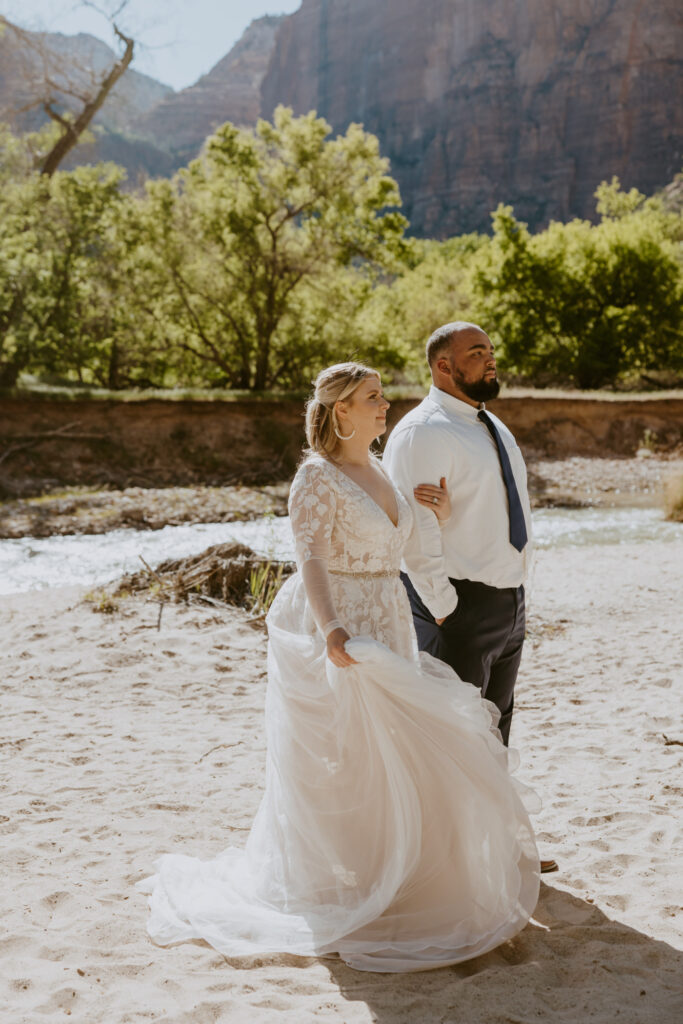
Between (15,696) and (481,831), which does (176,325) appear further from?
(481,831)

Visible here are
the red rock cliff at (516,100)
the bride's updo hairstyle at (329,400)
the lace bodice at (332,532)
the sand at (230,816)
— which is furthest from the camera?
the red rock cliff at (516,100)

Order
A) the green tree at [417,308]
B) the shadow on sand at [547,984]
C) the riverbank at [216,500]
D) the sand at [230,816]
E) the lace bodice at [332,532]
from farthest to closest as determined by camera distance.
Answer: the green tree at [417,308], the riverbank at [216,500], the lace bodice at [332,532], the sand at [230,816], the shadow on sand at [547,984]

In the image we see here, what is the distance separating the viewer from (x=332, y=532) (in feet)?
11.9

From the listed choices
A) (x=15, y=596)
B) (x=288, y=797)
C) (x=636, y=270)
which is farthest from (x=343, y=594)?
(x=636, y=270)

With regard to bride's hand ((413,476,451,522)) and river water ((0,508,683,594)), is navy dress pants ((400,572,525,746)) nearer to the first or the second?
bride's hand ((413,476,451,522))

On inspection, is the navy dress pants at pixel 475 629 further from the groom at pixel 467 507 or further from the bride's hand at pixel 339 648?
the bride's hand at pixel 339 648

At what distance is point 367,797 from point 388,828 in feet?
0.45

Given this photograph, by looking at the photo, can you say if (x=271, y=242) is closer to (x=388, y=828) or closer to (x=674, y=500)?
(x=674, y=500)

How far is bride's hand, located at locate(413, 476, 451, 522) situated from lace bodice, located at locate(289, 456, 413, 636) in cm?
12

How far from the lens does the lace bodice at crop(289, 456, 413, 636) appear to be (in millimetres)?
3462

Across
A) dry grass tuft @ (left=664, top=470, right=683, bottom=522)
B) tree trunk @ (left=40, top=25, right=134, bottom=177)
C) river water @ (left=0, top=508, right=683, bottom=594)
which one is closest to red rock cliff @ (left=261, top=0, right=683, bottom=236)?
tree trunk @ (left=40, top=25, right=134, bottom=177)

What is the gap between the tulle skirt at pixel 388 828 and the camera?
3.36 meters

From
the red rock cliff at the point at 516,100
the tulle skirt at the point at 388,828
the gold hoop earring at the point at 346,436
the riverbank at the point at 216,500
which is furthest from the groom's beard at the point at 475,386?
the red rock cliff at the point at 516,100

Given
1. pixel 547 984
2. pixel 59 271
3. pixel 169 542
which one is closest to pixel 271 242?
pixel 59 271
